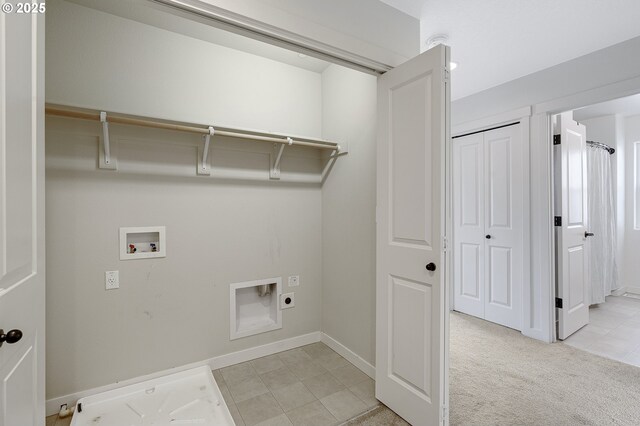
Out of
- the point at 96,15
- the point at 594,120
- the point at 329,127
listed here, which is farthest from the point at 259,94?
the point at 594,120

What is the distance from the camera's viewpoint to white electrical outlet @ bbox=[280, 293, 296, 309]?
2.73 meters

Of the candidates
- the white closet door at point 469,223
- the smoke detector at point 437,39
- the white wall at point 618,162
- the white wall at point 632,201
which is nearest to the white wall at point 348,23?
the smoke detector at point 437,39

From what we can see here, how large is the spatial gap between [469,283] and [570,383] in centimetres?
146

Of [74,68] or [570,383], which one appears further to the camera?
[570,383]

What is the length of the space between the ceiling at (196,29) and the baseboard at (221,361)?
8.02ft

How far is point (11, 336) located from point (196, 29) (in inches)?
89.0

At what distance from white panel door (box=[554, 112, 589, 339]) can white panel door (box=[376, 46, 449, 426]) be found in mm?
2113

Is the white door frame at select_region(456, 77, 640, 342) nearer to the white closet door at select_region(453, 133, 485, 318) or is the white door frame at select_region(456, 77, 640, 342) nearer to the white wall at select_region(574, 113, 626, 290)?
the white closet door at select_region(453, 133, 485, 318)

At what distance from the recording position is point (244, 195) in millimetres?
2562

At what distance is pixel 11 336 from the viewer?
0.82 m

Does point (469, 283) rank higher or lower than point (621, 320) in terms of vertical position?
higher

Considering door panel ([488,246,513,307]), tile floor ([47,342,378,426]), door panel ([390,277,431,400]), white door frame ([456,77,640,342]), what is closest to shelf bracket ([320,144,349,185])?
door panel ([390,277,431,400])

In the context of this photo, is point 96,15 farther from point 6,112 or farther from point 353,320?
point 353,320

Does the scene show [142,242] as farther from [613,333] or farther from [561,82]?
[613,333]
